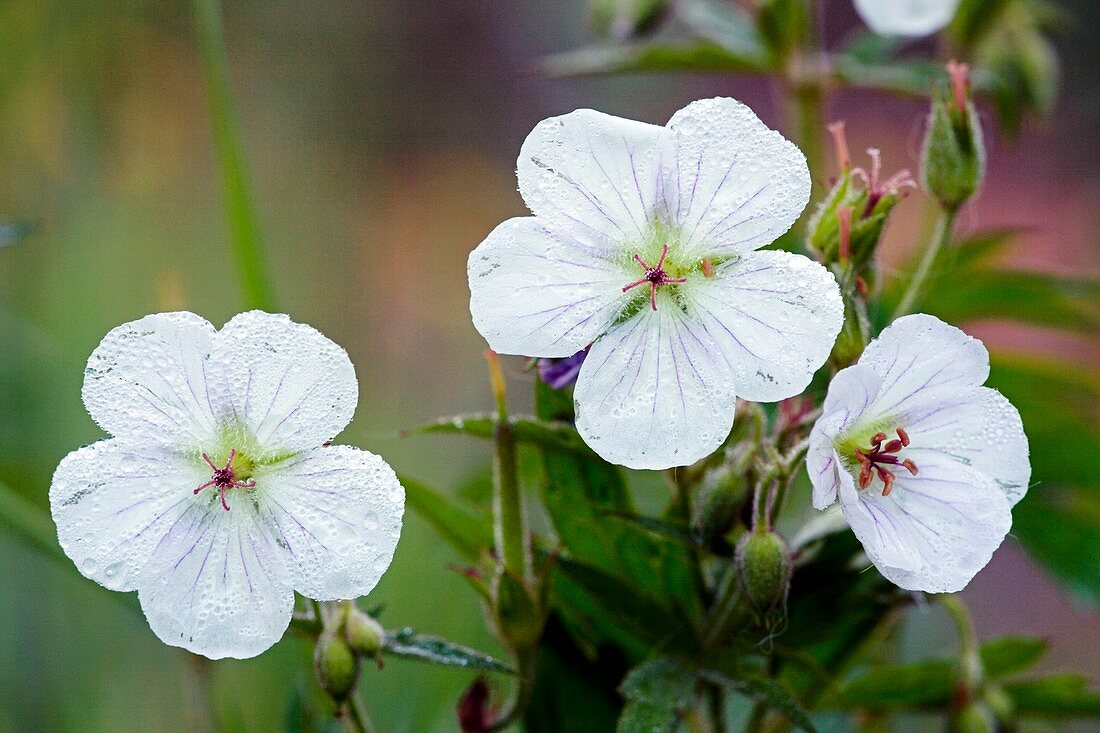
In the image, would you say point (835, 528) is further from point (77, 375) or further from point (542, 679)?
point (77, 375)

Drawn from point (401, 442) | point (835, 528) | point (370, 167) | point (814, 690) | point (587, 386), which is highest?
point (587, 386)

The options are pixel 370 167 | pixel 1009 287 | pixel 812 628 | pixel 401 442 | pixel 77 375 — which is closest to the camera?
pixel 812 628

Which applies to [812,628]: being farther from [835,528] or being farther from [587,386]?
[587,386]

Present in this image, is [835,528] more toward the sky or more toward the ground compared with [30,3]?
more toward the ground

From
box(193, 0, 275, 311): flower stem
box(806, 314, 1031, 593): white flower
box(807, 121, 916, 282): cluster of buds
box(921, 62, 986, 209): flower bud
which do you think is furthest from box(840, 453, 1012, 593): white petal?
box(193, 0, 275, 311): flower stem

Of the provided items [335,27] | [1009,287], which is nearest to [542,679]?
[1009,287]

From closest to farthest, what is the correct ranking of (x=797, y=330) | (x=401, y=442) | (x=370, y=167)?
(x=797, y=330) → (x=401, y=442) → (x=370, y=167)

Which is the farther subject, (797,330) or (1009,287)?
(1009,287)
